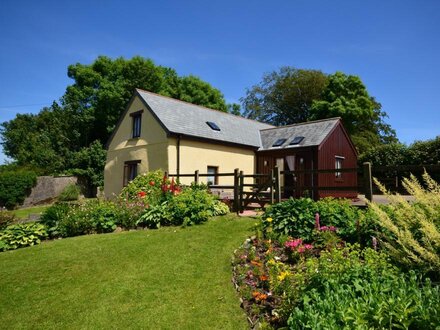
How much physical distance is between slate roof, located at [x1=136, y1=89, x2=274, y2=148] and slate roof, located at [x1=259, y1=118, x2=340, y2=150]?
2.42 feet

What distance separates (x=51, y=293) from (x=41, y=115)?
4860cm

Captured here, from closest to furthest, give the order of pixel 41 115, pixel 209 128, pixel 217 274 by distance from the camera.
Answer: pixel 217 274, pixel 209 128, pixel 41 115

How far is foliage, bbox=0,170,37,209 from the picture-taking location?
21156 millimetres

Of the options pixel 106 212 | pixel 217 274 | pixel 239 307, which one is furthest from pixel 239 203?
pixel 239 307

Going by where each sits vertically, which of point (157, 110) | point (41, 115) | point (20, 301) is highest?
point (41, 115)

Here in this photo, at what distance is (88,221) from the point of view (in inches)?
384

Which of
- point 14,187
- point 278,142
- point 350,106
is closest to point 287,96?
point 350,106

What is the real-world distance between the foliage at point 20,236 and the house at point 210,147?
7981 mm

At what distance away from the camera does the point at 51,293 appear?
5.29 meters

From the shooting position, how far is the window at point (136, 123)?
755 inches

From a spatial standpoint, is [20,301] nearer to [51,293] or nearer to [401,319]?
[51,293]

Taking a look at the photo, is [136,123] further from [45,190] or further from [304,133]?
[304,133]

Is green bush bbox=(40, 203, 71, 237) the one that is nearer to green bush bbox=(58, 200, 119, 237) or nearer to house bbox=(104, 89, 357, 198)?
green bush bbox=(58, 200, 119, 237)

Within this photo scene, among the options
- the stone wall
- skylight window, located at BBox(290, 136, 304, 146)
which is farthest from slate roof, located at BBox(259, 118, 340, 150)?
the stone wall
